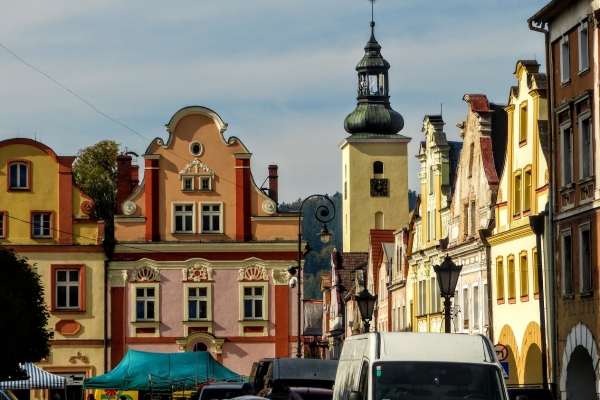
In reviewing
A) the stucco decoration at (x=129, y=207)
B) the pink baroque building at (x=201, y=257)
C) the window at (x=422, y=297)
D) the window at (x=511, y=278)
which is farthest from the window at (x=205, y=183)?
the window at (x=511, y=278)

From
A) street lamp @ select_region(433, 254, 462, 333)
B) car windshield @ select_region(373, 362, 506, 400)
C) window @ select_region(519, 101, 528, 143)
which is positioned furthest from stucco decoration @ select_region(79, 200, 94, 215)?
car windshield @ select_region(373, 362, 506, 400)

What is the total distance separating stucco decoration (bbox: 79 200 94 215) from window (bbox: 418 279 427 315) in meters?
14.6

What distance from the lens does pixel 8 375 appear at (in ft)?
143

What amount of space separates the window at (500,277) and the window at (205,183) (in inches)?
715

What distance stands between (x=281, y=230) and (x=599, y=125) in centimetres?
2966

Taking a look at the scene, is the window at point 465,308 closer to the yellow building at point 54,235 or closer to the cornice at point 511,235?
→ the cornice at point 511,235

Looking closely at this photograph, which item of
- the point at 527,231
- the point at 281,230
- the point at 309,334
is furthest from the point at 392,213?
the point at 527,231

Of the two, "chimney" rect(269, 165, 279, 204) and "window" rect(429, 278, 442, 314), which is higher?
"chimney" rect(269, 165, 279, 204)

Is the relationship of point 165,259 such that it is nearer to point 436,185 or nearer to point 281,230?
point 281,230

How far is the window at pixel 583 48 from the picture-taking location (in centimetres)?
3628

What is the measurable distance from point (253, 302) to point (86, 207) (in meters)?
8.40

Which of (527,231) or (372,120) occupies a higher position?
(372,120)

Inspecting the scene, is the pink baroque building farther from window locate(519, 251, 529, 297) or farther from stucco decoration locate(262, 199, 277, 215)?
window locate(519, 251, 529, 297)

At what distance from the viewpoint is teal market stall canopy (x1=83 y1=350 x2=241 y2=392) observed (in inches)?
1683
